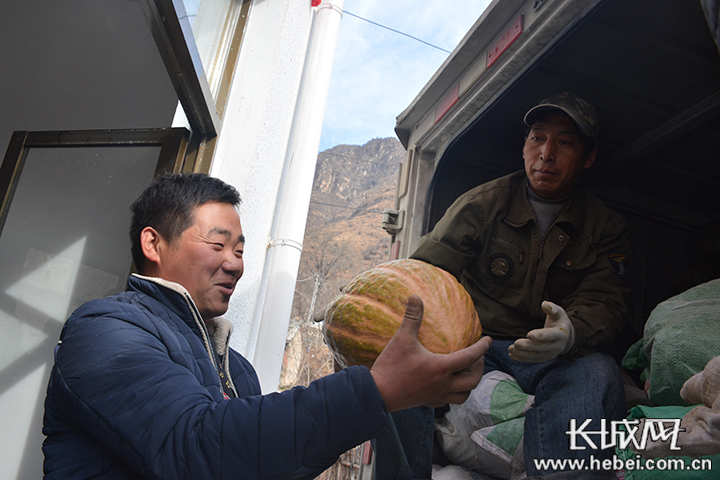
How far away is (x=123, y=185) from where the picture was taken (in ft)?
10.5

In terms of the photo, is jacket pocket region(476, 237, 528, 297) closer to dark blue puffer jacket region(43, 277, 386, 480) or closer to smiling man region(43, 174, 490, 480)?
smiling man region(43, 174, 490, 480)

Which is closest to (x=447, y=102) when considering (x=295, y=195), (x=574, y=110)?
(x=574, y=110)

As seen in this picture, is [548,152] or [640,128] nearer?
[548,152]

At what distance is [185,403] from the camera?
109 centimetres

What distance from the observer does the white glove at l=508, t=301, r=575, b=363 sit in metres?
1.68

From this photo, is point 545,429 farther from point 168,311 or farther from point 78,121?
point 78,121

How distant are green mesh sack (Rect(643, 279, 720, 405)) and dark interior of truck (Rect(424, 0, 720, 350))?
1.28m

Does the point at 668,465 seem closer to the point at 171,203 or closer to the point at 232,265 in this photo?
the point at 232,265

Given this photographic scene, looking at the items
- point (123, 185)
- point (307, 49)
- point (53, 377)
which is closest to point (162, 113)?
point (123, 185)

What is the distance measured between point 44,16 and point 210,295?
4069 mm

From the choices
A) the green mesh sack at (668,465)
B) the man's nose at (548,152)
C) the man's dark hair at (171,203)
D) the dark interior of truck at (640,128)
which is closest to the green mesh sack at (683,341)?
the green mesh sack at (668,465)

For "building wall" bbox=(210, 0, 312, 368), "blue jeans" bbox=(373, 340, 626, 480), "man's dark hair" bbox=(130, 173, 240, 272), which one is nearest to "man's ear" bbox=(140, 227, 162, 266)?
"man's dark hair" bbox=(130, 173, 240, 272)

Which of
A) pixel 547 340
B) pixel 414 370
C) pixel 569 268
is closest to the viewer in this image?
pixel 414 370

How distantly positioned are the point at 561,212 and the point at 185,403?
2027mm
